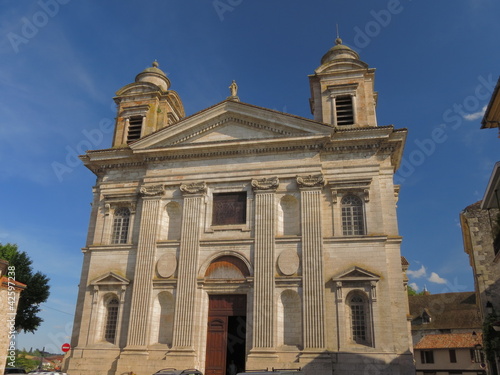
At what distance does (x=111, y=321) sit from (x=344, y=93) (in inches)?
658

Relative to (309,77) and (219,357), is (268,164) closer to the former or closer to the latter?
(309,77)

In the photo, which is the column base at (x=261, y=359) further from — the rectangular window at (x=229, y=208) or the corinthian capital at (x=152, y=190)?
the corinthian capital at (x=152, y=190)

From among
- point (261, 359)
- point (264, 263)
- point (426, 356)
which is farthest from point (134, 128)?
point (426, 356)

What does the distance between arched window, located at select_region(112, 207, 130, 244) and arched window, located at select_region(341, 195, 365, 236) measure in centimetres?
1117

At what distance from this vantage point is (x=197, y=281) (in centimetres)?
2044

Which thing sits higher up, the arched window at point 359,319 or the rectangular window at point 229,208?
the rectangular window at point 229,208

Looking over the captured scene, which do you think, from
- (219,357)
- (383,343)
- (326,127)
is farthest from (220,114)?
(383,343)

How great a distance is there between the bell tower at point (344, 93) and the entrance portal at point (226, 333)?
10.5m

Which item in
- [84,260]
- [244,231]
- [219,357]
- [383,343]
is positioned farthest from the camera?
[84,260]

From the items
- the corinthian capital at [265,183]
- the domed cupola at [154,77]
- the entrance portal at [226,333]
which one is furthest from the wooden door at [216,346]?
the domed cupola at [154,77]

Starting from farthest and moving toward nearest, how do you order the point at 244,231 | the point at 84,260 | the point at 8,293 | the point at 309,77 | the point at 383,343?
the point at 309,77 → the point at 84,260 → the point at 244,231 → the point at 383,343 → the point at 8,293

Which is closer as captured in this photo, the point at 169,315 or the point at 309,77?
the point at 169,315

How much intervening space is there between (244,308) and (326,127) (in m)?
9.38

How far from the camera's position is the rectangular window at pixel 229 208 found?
2156cm
